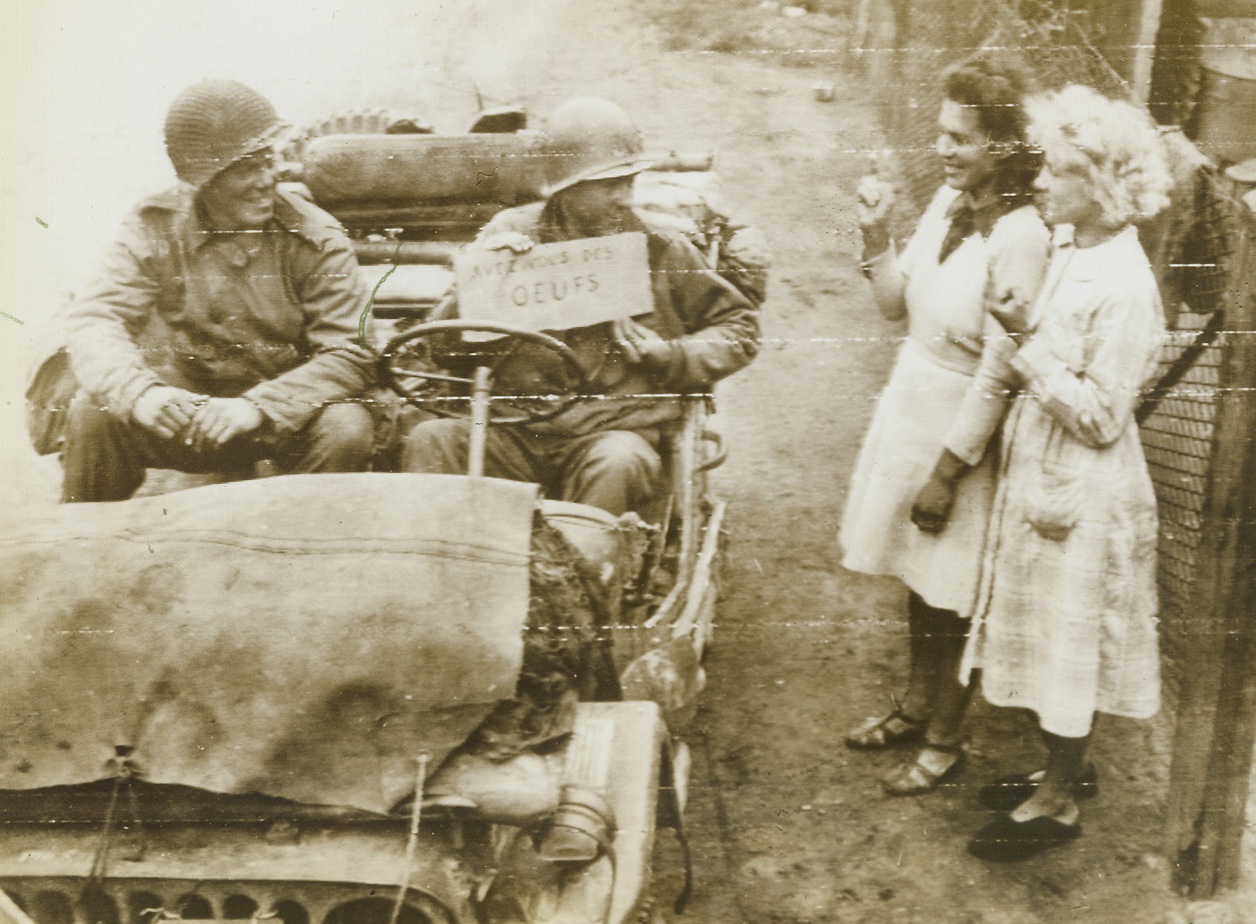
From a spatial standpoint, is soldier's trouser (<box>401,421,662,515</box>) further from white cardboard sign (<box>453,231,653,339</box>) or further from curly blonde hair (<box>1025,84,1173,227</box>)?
curly blonde hair (<box>1025,84,1173,227</box>)

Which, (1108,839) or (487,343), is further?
(1108,839)

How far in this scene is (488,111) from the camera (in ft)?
9.75

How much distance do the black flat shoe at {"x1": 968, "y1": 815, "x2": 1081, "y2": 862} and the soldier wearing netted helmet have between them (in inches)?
66.7

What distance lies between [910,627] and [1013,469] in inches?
17.7

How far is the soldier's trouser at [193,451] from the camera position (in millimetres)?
2910

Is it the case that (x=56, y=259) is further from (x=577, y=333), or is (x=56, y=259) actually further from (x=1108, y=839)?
(x=1108, y=839)

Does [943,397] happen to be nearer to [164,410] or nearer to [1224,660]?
[1224,660]

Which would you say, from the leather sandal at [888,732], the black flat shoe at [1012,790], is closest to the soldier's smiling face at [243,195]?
the leather sandal at [888,732]

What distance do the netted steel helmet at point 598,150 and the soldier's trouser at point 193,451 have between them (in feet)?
2.33

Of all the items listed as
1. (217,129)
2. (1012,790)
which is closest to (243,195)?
(217,129)

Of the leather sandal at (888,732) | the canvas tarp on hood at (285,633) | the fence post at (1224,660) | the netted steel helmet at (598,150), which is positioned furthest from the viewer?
the leather sandal at (888,732)

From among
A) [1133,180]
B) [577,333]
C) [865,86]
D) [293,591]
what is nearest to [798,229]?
[865,86]

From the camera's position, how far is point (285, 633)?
2.76 metres

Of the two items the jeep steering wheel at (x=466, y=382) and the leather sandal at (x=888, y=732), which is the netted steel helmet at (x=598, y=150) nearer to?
the jeep steering wheel at (x=466, y=382)
